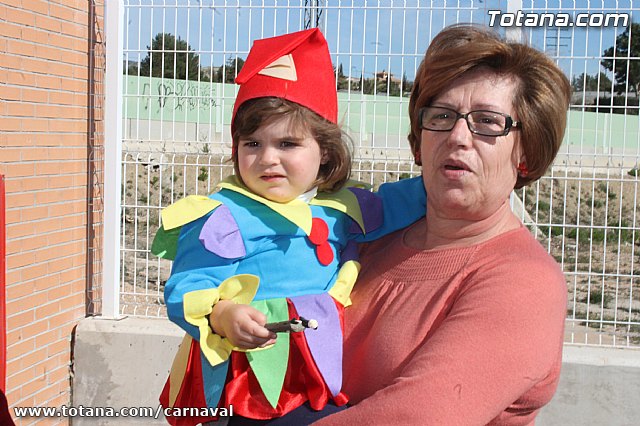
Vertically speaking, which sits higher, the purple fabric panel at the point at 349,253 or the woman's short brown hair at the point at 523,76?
the woman's short brown hair at the point at 523,76

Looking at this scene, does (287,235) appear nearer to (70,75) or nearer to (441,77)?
(441,77)

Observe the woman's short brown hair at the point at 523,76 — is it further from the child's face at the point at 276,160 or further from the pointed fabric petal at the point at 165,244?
the pointed fabric petal at the point at 165,244

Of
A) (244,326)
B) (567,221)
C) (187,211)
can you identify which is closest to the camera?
(244,326)

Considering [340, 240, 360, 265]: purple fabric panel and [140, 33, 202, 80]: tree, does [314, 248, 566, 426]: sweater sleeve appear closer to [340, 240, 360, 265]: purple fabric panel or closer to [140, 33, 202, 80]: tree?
[340, 240, 360, 265]: purple fabric panel

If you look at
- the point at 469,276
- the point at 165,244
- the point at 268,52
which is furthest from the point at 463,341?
the point at 268,52

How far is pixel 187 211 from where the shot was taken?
6.87 ft

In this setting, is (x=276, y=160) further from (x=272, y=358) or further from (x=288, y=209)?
(x=272, y=358)

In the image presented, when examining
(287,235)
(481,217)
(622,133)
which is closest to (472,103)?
(481,217)

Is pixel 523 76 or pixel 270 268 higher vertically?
pixel 523 76

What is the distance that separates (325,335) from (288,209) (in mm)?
361

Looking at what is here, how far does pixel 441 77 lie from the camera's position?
200cm

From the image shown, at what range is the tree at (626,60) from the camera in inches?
183

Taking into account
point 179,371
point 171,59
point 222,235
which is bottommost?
point 179,371

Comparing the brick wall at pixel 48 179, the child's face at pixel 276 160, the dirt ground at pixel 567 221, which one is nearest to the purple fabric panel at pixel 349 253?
the child's face at pixel 276 160
